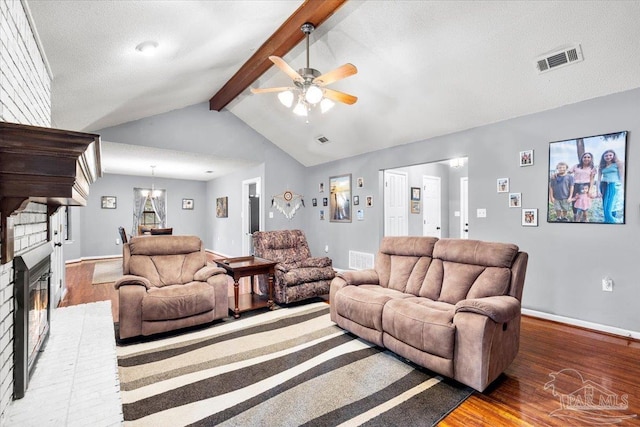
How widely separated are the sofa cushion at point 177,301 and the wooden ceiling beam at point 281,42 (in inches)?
110

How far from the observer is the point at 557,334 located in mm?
3057

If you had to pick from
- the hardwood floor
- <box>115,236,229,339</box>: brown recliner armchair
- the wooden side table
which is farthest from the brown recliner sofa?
<box>115,236,229,339</box>: brown recliner armchair

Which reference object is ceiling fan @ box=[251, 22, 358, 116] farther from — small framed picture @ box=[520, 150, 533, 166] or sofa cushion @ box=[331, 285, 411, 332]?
small framed picture @ box=[520, 150, 533, 166]

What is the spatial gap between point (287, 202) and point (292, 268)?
2.79m

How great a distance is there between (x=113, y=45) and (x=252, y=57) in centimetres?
187

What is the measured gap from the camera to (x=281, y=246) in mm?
4520

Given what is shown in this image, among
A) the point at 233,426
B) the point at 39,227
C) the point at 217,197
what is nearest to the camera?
the point at 233,426

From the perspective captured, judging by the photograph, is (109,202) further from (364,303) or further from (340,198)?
(364,303)

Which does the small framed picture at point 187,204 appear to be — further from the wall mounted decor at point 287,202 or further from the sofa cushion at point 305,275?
the sofa cushion at point 305,275

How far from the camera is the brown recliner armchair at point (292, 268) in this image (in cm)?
391

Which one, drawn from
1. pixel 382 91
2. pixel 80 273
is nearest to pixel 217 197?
pixel 80 273

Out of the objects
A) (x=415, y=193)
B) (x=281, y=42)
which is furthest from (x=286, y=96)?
(x=415, y=193)

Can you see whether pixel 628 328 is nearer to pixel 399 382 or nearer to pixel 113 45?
pixel 399 382

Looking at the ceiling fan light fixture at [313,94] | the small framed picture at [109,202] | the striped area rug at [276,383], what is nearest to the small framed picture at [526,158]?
the ceiling fan light fixture at [313,94]
